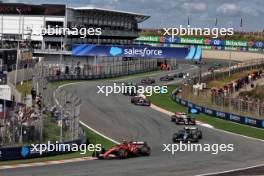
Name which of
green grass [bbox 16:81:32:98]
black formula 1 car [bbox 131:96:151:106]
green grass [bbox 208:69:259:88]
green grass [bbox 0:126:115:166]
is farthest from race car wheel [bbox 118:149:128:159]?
green grass [bbox 208:69:259:88]

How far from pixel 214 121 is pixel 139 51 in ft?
131

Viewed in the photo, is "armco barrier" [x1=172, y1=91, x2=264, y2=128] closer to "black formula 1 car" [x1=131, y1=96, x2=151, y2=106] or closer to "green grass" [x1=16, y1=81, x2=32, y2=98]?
"black formula 1 car" [x1=131, y1=96, x2=151, y2=106]

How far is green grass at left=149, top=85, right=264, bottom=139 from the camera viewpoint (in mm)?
44188

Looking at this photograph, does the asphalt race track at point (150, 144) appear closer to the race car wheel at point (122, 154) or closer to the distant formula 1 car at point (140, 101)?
the race car wheel at point (122, 154)

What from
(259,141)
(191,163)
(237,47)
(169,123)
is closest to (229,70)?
(169,123)

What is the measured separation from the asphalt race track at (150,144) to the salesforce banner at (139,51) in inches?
978

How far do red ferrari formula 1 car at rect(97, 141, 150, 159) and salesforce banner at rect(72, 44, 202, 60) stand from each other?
185 ft

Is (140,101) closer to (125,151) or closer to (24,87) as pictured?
(24,87)

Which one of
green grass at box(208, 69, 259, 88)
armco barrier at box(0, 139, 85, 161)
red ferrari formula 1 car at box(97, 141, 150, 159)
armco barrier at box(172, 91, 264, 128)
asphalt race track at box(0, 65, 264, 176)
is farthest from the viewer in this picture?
green grass at box(208, 69, 259, 88)

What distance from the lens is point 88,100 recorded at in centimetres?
5984

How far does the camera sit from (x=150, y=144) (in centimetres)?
3731

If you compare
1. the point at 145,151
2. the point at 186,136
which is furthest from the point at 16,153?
the point at 186,136

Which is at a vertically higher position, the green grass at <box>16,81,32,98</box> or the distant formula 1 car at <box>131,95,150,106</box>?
the green grass at <box>16,81,32,98</box>

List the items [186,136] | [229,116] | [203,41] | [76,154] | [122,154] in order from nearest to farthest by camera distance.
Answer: [122,154] → [76,154] → [186,136] → [229,116] → [203,41]
